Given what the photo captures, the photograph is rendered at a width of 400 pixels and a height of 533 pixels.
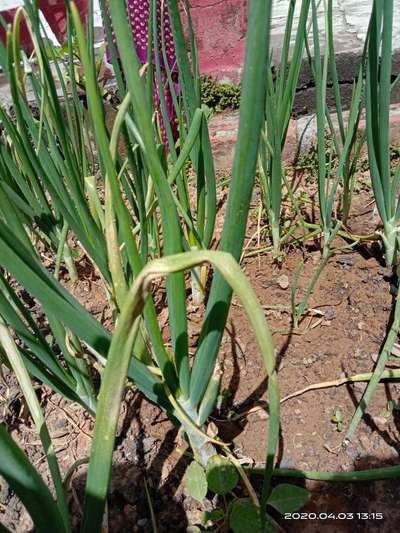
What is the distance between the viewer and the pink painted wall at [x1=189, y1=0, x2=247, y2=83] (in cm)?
226

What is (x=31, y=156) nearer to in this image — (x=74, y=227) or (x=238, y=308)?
(x=74, y=227)

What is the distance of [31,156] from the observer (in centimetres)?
82

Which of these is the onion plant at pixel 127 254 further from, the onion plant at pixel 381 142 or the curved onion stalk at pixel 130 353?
the onion plant at pixel 381 142

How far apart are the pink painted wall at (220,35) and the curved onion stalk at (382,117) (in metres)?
1.51

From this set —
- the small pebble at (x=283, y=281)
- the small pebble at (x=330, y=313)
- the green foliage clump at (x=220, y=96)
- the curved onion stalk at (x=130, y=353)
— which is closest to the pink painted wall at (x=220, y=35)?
the green foliage clump at (x=220, y=96)

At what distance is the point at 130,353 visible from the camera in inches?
14.7

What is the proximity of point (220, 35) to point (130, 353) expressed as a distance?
228 centimetres

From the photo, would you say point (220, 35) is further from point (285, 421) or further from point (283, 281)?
point (285, 421)

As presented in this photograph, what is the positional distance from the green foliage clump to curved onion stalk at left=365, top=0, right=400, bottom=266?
1.29 metres

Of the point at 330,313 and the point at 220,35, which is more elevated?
the point at 220,35

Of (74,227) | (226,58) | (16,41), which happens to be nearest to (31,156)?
(74,227)

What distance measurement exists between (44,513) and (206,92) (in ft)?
6.85

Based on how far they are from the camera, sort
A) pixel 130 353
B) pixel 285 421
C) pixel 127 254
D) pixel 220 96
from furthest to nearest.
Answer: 1. pixel 220 96
2. pixel 285 421
3. pixel 127 254
4. pixel 130 353

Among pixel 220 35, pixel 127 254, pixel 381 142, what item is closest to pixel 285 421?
pixel 127 254
